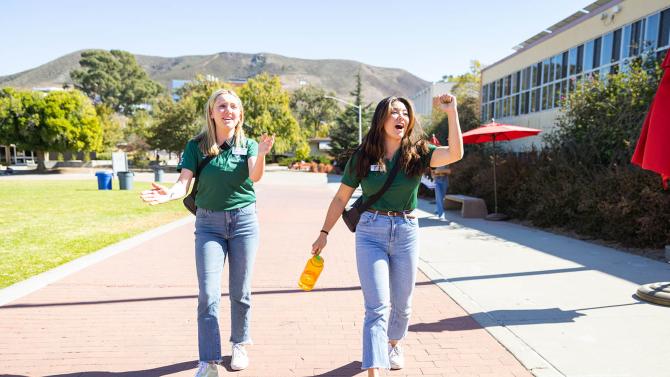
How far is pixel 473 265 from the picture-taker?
6.42 metres

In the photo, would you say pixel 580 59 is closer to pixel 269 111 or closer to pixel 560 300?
pixel 560 300

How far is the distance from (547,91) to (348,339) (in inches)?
666

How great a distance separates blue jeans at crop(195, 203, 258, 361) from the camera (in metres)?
3.00

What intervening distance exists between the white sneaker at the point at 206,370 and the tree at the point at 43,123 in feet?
141

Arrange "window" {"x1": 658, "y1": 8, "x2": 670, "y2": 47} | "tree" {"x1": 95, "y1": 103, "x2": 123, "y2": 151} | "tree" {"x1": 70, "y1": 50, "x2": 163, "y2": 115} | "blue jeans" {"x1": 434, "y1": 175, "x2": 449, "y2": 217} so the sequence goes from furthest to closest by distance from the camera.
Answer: "tree" {"x1": 70, "y1": 50, "x2": 163, "y2": 115}
"tree" {"x1": 95, "y1": 103, "x2": 123, "y2": 151}
"window" {"x1": 658, "y1": 8, "x2": 670, "y2": 47}
"blue jeans" {"x1": 434, "y1": 175, "x2": 449, "y2": 217}

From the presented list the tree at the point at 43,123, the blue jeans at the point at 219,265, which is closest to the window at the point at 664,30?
the blue jeans at the point at 219,265

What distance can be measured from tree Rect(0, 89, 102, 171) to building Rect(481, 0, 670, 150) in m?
34.2

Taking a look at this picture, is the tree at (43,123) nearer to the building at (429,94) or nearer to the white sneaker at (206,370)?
the building at (429,94)

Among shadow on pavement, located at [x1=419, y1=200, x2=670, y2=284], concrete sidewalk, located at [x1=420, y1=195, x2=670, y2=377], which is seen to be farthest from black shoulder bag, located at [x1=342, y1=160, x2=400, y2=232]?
shadow on pavement, located at [x1=419, y1=200, x2=670, y2=284]

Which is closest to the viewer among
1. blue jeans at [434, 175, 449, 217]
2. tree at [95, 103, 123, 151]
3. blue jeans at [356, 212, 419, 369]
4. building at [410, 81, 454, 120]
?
blue jeans at [356, 212, 419, 369]

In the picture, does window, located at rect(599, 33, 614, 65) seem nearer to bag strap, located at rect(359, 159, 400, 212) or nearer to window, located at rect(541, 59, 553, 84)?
window, located at rect(541, 59, 553, 84)

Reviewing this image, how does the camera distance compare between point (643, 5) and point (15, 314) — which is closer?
point (15, 314)

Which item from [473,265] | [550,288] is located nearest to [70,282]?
[473,265]

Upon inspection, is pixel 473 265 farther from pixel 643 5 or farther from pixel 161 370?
pixel 643 5
